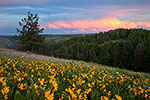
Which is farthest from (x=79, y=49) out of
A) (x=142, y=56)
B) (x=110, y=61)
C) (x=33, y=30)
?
(x=33, y=30)

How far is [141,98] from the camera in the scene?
415 cm

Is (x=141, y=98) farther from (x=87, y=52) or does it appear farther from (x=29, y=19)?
(x=87, y=52)

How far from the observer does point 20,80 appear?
395 cm

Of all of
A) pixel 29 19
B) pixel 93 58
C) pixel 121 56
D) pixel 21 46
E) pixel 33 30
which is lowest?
pixel 93 58

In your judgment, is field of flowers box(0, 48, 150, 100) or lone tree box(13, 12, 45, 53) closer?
field of flowers box(0, 48, 150, 100)

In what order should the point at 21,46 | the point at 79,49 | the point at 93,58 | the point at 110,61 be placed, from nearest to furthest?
1. the point at 21,46
2. the point at 110,61
3. the point at 93,58
4. the point at 79,49

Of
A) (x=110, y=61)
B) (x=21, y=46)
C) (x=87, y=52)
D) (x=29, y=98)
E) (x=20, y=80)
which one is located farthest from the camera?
(x=87, y=52)

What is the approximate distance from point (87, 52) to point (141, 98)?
11439cm

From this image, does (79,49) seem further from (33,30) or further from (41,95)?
(41,95)

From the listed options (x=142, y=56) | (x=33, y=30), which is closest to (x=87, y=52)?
(x=142, y=56)

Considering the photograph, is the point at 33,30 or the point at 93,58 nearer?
the point at 33,30

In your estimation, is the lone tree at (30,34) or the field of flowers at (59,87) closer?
the field of flowers at (59,87)

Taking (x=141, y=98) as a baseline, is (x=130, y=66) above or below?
below

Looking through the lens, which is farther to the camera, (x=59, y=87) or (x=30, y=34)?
(x=30, y=34)
